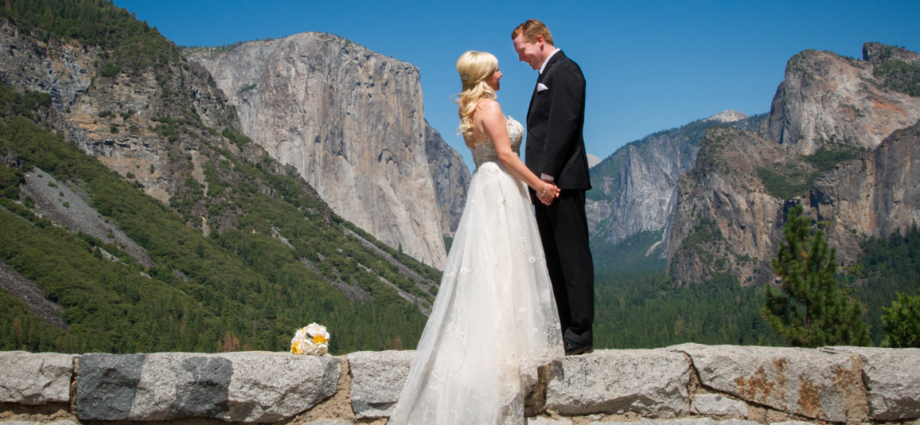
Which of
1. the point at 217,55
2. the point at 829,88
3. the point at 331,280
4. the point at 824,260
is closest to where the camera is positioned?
the point at 824,260

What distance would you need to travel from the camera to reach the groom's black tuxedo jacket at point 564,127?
16.3 feet

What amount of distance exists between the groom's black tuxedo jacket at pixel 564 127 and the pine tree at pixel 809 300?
1902cm

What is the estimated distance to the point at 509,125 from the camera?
16.8ft

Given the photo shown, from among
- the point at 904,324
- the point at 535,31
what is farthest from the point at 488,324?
the point at 904,324

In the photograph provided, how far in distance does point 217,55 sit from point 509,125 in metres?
192

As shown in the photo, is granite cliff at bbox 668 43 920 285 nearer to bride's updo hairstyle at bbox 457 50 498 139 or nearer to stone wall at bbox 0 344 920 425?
stone wall at bbox 0 344 920 425

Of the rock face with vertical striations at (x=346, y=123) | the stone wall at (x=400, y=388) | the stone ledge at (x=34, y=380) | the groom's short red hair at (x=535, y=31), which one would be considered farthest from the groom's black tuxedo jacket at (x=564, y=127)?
the rock face with vertical striations at (x=346, y=123)

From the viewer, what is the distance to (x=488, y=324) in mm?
4551

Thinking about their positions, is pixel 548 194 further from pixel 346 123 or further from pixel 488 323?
pixel 346 123

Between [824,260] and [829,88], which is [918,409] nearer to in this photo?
[824,260]

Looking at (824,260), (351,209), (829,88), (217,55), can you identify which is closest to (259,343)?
(824,260)

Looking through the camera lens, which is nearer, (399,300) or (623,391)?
(623,391)

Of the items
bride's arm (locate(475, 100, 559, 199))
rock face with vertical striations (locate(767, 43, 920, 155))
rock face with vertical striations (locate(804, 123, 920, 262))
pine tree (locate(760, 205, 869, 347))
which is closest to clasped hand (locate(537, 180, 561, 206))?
bride's arm (locate(475, 100, 559, 199))

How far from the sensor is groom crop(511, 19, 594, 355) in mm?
4965
